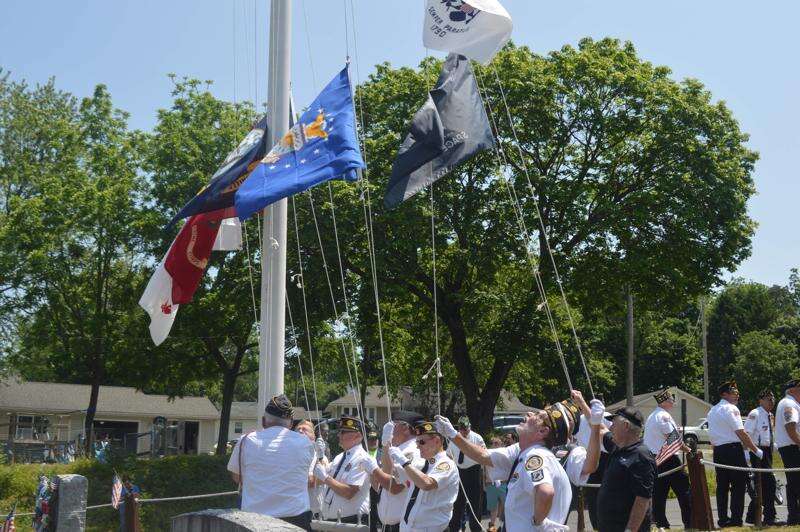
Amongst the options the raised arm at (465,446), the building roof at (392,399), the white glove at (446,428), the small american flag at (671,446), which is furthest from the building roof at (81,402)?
the raised arm at (465,446)

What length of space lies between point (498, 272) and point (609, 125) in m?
5.75

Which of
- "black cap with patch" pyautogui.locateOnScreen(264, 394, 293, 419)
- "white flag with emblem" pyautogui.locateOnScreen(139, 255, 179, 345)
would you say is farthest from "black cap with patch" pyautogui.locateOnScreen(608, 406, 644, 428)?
"white flag with emblem" pyautogui.locateOnScreen(139, 255, 179, 345)

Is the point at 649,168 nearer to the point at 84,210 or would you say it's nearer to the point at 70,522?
the point at 84,210

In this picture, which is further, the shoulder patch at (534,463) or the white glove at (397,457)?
the white glove at (397,457)

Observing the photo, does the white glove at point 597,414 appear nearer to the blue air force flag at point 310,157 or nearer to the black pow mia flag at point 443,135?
the black pow mia flag at point 443,135

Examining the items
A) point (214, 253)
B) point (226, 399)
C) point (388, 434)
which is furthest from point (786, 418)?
point (226, 399)

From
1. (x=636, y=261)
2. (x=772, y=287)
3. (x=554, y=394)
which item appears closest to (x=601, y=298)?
(x=636, y=261)

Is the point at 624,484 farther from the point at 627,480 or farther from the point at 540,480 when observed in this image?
the point at 540,480

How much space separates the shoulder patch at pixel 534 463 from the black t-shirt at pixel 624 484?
45.1 inches

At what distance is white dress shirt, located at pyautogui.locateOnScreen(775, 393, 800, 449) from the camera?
40.6ft

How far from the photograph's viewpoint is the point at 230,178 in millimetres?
12969

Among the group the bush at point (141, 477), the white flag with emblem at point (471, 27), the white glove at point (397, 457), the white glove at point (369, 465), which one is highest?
the white flag with emblem at point (471, 27)

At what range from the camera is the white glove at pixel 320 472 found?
9.28 meters

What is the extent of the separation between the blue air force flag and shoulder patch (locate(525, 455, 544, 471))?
6.17m
